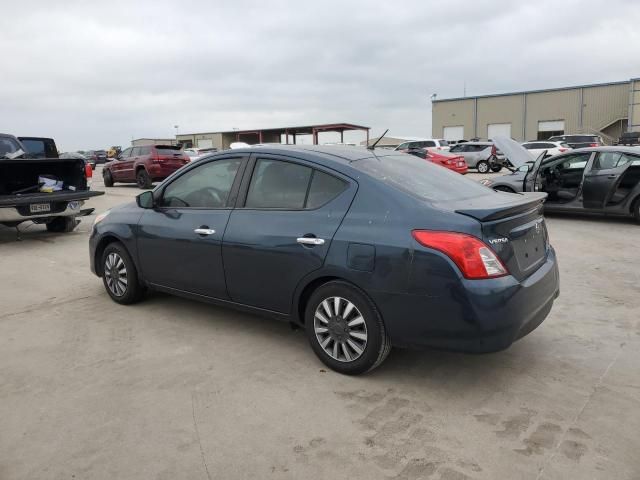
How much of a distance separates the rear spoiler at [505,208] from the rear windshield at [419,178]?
10.6 inches

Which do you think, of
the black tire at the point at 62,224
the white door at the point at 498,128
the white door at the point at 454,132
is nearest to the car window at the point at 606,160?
the black tire at the point at 62,224

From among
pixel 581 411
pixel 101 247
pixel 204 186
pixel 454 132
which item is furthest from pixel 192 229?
pixel 454 132

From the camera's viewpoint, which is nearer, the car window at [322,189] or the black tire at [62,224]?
the car window at [322,189]

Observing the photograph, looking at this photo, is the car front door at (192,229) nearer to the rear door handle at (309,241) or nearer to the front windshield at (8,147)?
the rear door handle at (309,241)

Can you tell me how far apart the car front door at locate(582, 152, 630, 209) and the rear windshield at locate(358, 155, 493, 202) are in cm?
653

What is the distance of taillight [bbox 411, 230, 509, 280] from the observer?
2994 millimetres

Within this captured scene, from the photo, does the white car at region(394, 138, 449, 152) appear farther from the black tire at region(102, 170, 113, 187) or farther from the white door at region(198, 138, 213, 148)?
the white door at region(198, 138, 213, 148)

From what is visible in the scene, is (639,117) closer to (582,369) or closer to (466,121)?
→ (466,121)

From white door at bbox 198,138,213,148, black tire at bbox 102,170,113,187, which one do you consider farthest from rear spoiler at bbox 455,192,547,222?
white door at bbox 198,138,213,148

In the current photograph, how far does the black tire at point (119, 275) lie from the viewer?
4992 millimetres

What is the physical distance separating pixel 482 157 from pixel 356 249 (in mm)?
24246

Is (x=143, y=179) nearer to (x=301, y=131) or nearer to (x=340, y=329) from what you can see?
(x=340, y=329)

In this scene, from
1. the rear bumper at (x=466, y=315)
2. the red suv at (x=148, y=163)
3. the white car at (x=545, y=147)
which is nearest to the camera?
the rear bumper at (x=466, y=315)

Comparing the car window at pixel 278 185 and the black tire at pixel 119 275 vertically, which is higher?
the car window at pixel 278 185
